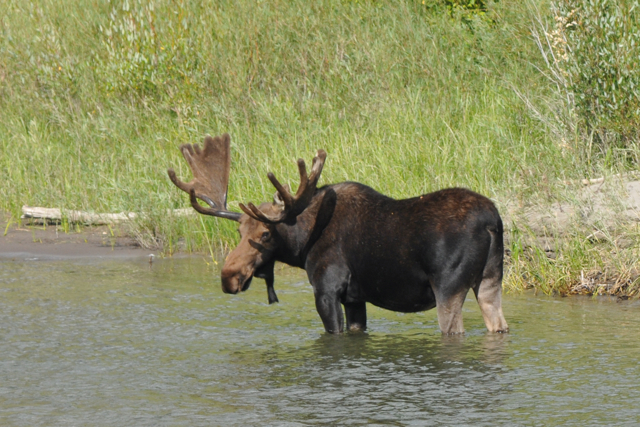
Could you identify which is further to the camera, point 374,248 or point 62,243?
point 62,243

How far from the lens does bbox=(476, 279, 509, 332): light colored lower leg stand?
23.1 ft

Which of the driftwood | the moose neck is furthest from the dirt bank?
the moose neck

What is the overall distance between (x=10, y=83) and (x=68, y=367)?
1197cm

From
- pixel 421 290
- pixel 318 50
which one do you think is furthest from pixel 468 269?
pixel 318 50

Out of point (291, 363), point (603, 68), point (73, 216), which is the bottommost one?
point (291, 363)

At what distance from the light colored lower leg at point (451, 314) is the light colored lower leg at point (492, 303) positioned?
222mm

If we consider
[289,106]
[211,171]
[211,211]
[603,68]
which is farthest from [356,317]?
[289,106]

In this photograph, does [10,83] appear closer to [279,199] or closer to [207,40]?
[207,40]

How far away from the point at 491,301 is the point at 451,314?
1.23 ft

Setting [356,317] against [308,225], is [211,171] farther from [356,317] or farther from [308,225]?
[356,317]

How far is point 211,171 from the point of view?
843 centimetres

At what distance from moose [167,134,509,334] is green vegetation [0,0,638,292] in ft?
8.19

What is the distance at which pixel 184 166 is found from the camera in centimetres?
1335

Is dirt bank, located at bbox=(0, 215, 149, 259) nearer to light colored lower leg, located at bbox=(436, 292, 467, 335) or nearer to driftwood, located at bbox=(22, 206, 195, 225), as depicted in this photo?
driftwood, located at bbox=(22, 206, 195, 225)
